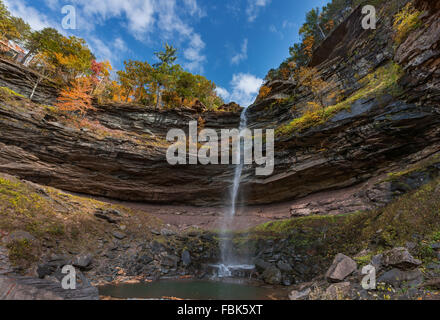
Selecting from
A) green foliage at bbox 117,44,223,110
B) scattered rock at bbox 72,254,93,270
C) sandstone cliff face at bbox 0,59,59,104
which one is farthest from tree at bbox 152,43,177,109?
scattered rock at bbox 72,254,93,270

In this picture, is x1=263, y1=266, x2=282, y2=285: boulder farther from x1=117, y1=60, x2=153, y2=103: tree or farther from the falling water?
x1=117, y1=60, x2=153, y2=103: tree

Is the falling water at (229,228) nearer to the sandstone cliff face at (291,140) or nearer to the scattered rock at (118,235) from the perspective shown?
the sandstone cliff face at (291,140)

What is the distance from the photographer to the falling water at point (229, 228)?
1082cm

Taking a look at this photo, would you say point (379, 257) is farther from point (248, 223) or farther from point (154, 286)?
point (248, 223)

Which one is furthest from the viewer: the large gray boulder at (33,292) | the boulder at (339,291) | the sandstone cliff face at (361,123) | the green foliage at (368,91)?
the green foliage at (368,91)

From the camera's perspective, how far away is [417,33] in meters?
10.2

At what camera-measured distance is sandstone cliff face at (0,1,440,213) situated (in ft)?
35.3

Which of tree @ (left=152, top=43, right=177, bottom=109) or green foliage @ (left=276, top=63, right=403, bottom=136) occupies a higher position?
tree @ (left=152, top=43, right=177, bottom=109)

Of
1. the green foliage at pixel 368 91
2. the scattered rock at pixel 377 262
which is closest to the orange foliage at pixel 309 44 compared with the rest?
the green foliage at pixel 368 91

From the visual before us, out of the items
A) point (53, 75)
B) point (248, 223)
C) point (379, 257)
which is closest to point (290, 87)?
point (248, 223)

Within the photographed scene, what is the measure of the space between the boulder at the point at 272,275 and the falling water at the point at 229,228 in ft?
4.54

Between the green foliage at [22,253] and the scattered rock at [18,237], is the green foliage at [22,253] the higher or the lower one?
the lower one

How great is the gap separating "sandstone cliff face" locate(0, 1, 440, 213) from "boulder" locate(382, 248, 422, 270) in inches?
290

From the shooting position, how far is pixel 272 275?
9.00 meters
